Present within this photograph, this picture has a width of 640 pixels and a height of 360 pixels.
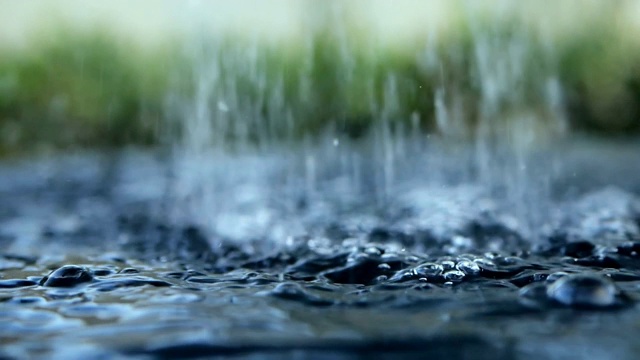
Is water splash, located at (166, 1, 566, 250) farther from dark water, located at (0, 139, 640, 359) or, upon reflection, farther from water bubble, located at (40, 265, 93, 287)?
water bubble, located at (40, 265, 93, 287)

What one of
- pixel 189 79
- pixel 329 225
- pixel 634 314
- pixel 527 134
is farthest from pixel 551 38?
pixel 634 314

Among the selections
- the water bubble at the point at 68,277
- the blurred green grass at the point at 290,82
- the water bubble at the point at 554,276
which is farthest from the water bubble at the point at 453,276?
the blurred green grass at the point at 290,82

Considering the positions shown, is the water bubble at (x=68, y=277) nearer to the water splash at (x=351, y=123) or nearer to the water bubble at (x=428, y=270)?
the water bubble at (x=428, y=270)

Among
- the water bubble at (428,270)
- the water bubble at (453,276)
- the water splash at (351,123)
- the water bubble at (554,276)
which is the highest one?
the water splash at (351,123)

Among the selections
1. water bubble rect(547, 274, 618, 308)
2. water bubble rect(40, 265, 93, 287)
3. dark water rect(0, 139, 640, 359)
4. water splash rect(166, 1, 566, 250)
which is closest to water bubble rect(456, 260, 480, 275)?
dark water rect(0, 139, 640, 359)

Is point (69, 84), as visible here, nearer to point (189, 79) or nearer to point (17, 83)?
point (17, 83)

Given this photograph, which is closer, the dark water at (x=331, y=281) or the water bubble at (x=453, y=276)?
the dark water at (x=331, y=281)

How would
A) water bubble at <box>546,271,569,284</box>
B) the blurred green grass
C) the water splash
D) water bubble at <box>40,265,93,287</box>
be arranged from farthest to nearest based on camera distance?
the blurred green grass < the water splash < water bubble at <box>40,265,93,287</box> < water bubble at <box>546,271,569,284</box>
